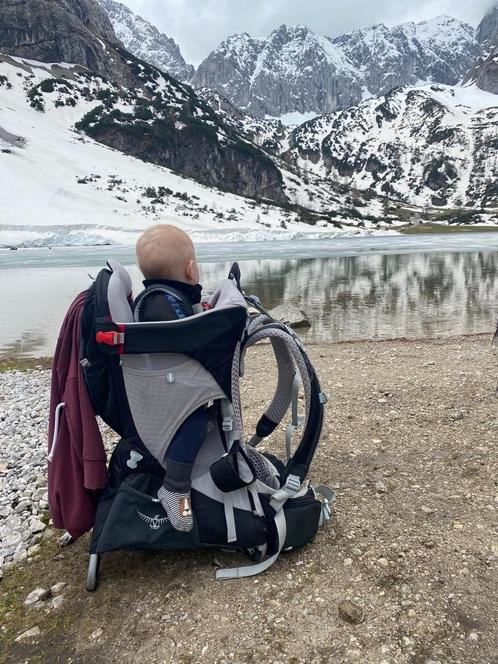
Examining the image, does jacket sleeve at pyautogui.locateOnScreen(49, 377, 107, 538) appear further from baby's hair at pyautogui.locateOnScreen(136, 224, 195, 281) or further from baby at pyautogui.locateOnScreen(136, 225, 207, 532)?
baby's hair at pyautogui.locateOnScreen(136, 224, 195, 281)

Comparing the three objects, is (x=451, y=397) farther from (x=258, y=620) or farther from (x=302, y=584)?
(x=258, y=620)

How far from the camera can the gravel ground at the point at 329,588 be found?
343 cm

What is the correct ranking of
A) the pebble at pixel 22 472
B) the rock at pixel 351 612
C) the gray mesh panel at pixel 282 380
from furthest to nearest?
1. the pebble at pixel 22 472
2. the gray mesh panel at pixel 282 380
3. the rock at pixel 351 612

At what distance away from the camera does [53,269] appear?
170ft

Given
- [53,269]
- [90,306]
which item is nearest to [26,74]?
[53,269]

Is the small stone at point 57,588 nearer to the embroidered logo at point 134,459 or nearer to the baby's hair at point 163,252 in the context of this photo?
the embroidered logo at point 134,459

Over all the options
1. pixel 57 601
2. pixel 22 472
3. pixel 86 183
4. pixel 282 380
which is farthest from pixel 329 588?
pixel 86 183

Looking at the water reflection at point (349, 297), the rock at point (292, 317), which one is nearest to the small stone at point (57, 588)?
the water reflection at point (349, 297)

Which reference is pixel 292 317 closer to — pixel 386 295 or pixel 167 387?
pixel 386 295

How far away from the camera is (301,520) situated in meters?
4.33

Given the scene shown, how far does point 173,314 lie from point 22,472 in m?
3.95

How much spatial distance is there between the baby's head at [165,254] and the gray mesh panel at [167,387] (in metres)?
0.66

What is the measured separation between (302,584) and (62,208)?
132m

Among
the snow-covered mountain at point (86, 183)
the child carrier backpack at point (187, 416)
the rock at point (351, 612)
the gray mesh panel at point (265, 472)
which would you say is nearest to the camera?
the rock at point (351, 612)
